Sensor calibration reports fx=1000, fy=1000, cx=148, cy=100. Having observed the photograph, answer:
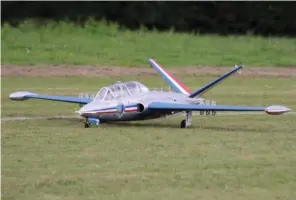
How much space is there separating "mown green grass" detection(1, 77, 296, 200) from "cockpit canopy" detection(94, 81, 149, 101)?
2.48 feet

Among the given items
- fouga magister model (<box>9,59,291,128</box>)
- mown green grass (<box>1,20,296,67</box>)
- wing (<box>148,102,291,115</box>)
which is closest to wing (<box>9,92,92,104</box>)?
fouga magister model (<box>9,59,291,128</box>)

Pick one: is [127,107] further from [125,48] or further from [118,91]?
[125,48]

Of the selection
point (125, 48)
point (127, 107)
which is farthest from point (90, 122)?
point (125, 48)

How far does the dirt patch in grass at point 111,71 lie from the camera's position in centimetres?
3981

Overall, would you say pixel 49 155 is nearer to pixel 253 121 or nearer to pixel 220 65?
pixel 253 121

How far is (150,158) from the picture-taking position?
63.6 ft

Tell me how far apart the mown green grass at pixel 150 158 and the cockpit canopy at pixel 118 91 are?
0.76m

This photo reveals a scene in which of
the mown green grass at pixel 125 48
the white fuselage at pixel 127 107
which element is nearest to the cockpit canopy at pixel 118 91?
the white fuselage at pixel 127 107

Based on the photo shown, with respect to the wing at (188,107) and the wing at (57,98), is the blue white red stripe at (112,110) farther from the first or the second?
the wing at (57,98)

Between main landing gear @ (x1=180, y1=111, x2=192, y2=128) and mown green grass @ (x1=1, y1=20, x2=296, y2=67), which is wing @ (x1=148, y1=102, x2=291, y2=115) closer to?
main landing gear @ (x1=180, y1=111, x2=192, y2=128)

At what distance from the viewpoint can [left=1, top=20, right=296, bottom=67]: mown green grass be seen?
42.8m

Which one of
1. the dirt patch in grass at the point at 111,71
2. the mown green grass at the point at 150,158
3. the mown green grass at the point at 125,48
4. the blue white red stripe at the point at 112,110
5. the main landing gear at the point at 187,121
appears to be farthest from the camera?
the mown green grass at the point at 125,48

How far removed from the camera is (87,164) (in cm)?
1867

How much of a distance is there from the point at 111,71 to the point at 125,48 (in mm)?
5220
